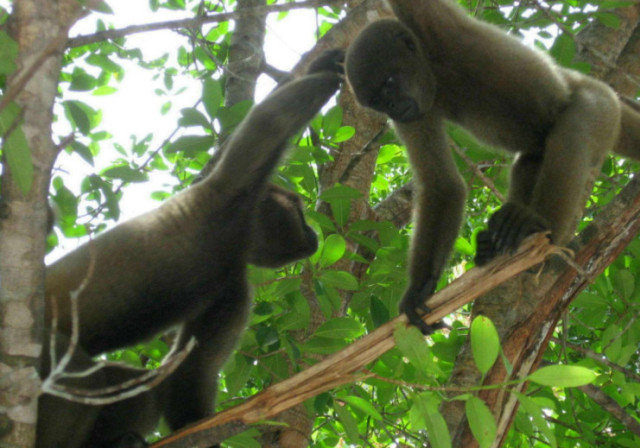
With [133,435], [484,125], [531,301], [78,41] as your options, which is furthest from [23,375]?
[484,125]

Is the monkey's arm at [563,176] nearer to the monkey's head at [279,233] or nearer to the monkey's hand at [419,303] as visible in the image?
the monkey's hand at [419,303]

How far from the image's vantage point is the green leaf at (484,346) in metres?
2.30

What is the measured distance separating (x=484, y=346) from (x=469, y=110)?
7.50 feet

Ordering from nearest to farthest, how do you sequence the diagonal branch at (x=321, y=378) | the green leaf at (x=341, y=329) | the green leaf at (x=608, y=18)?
the diagonal branch at (x=321, y=378)
the green leaf at (x=341, y=329)
the green leaf at (x=608, y=18)

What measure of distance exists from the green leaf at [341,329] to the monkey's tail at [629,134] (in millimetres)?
2099

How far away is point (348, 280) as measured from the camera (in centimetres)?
361

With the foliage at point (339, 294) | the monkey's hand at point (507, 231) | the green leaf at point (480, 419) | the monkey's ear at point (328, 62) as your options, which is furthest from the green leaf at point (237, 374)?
the green leaf at point (480, 419)

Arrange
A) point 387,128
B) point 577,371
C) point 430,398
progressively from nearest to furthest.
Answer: point 577,371, point 430,398, point 387,128

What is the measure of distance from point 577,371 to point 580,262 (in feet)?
4.66

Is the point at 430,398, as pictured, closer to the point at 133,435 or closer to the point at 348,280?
the point at 348,280

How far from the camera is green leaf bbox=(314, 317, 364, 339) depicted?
355 cm

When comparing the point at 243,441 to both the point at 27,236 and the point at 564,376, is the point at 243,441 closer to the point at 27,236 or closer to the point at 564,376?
the point at 27,236

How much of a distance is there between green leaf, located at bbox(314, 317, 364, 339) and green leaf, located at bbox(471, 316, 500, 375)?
126 centimetres

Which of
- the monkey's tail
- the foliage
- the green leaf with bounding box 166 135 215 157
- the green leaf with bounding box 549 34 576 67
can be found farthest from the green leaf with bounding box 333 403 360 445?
the green leaf with bounding box 549 34 576 67
